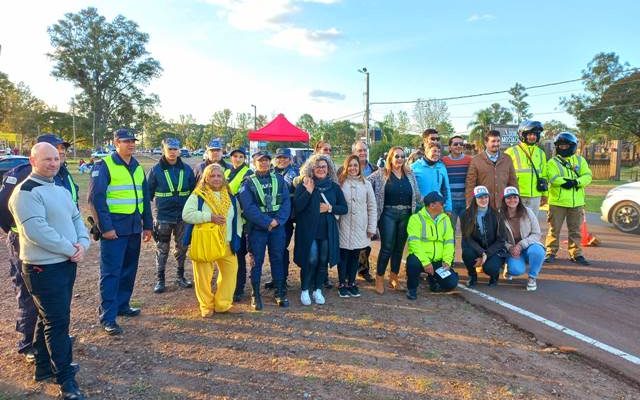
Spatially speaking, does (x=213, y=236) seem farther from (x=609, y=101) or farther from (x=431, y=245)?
(x=609, y=101)

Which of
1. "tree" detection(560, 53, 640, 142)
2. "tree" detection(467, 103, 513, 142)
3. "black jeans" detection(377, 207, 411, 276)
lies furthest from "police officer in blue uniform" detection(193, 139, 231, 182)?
"tree" detection(467, 103, 513, 142)

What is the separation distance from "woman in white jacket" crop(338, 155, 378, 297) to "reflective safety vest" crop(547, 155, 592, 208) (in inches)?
134

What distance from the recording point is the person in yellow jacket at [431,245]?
205 inches

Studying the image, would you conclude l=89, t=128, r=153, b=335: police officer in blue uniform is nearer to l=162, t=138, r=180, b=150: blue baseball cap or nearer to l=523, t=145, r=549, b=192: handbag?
l=162, t=138, r=180, b=150: blue baseball cap

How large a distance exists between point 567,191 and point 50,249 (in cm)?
693

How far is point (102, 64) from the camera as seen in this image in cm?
4547

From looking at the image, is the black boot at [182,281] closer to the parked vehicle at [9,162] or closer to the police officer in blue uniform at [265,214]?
the police officer in blue uniform at [265,214]

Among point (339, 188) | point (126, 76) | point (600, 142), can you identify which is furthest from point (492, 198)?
point (600, 142)

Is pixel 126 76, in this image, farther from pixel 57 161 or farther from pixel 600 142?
pixel 600 142

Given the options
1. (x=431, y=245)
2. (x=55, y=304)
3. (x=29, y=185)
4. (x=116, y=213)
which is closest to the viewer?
(x=29, y=185)

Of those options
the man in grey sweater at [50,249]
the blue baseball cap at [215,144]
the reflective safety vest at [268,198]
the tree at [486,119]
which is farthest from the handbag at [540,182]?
the tree at [486,119]

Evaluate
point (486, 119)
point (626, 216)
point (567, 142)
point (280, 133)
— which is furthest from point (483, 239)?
point (486, 119)

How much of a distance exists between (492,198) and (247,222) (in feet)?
11.4

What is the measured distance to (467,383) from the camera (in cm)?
329
